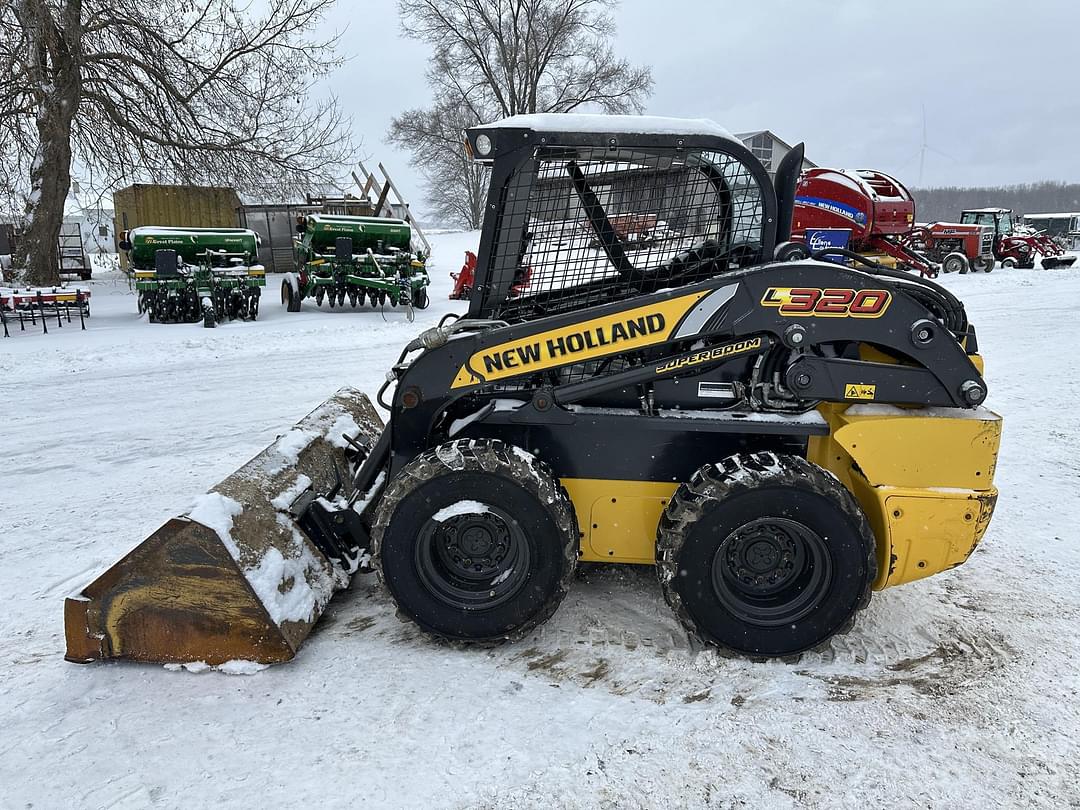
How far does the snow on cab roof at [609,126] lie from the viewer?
10.3ft

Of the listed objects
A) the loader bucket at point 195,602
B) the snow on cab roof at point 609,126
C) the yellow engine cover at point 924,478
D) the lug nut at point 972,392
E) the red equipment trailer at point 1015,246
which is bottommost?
the loader bucket at point 195,602

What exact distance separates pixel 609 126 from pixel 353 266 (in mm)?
12130

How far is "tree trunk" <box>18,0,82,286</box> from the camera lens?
543 inches

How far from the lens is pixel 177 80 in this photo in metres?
15.5

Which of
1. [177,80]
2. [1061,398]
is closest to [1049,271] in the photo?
[1061,398]

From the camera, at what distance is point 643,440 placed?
3.28 m

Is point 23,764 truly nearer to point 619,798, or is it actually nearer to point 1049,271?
point 619,798

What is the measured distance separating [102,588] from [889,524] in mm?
3304

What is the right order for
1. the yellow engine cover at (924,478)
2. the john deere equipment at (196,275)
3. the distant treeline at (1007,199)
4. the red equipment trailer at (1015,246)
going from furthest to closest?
1. the distant treeline at (1007,199)
2. the red equipment trailer at (1015,246)
3. the john deere equipment at (196,275)
4. the yellow engine cover at (924,478)

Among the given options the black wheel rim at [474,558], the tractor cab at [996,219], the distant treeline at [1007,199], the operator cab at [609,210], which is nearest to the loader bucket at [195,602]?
the black wheel rim at [474,558]

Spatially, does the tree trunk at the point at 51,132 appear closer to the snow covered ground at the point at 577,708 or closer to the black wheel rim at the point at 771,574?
the snow covered ground at the point at 577,708

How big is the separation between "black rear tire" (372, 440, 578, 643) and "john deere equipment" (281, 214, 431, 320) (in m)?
11.0

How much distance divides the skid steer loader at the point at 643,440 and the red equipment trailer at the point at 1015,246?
91.4 ft

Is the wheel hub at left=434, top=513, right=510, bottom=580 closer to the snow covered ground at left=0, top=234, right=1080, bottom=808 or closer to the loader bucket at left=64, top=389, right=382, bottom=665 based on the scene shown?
the snow covered ground at left=0, top=234, right=1080, bottom=808
